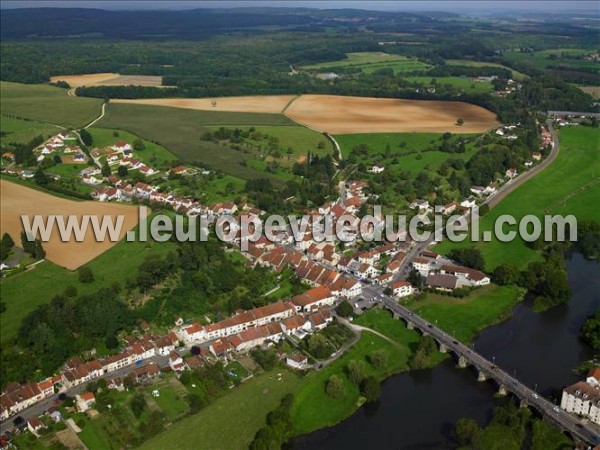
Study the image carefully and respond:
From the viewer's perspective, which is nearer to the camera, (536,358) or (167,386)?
(167,386)

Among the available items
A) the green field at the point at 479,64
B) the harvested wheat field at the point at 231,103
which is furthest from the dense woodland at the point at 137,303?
the green field at the point at 479,64

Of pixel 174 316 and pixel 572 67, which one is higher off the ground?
pixel 572 67

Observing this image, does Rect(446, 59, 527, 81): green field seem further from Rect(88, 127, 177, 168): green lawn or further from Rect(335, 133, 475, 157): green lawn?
Rect(88, 127, 177, 168): green lawn

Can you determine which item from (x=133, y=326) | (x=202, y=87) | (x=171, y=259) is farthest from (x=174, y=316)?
(x=202, y=87)

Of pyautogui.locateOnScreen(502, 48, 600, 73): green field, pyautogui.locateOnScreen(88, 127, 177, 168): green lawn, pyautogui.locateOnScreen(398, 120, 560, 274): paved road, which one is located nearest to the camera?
pyautogui.locateOnScreen(398, 120, 560, 274): paved road

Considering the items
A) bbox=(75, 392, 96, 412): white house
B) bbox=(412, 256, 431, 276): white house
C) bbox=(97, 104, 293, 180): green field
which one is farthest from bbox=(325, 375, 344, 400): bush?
bbox=(97, 104, 293, 180): green field

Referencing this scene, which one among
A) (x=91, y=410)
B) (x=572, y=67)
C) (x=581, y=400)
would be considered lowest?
(x=91, y=410)

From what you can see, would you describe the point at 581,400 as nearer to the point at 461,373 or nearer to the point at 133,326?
the point at 461,373
